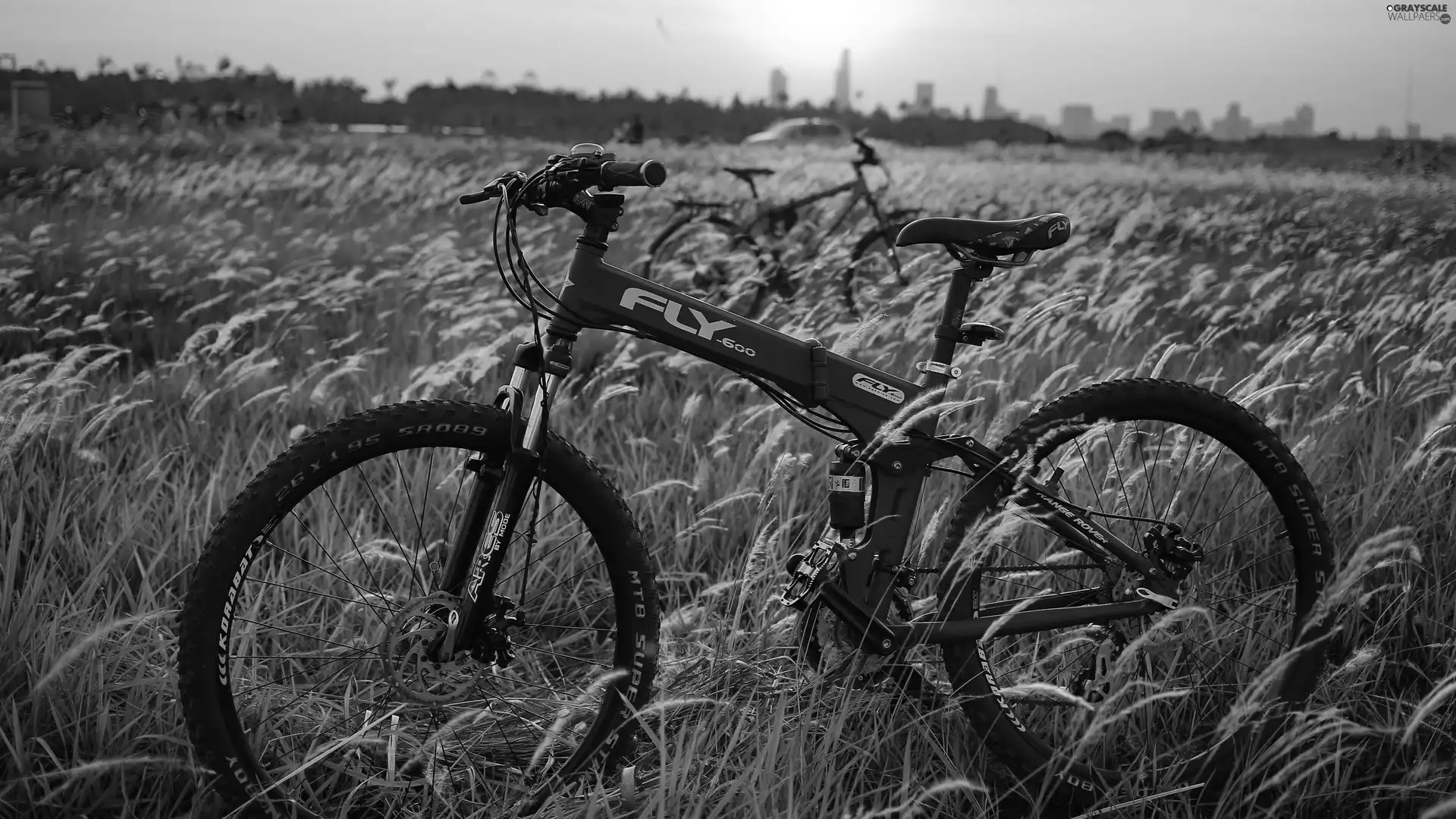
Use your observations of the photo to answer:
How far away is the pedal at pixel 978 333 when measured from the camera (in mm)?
2422

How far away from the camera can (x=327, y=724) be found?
2.52 m

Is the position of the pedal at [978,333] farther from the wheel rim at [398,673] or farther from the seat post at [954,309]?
the wheel rim at [398,673]

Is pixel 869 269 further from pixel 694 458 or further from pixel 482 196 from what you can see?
pixel 482 196

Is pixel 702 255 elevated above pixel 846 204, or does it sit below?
below

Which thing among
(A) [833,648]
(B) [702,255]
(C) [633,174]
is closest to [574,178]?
(C) [633,174]

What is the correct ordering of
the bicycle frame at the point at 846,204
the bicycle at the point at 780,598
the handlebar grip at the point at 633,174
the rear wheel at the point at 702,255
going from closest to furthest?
the handlebar grip at the point at 633,174 → the bicycle at the point at 780,598 → the rear wheel at the point at 702,255 → the bicycle frame at the point at 846,204

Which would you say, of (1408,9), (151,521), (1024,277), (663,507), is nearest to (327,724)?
(151,521)

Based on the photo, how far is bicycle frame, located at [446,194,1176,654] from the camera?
7.20 feet

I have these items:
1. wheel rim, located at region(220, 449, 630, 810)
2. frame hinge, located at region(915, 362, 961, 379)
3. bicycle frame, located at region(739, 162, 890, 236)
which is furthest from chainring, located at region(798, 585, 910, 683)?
bicycle frame, located at region(739, 162, 890, 236)

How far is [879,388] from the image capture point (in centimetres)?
247

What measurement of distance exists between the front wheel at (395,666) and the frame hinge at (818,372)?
22.3 inches

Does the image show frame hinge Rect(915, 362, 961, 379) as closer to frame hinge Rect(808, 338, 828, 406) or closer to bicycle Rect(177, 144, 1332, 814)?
bicycle Rect(177, 144, 1332, 814)

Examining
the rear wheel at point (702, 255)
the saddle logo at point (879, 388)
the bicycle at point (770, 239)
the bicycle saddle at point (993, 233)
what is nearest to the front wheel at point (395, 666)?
the saddle logo at point (879, 388)

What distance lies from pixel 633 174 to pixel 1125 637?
184 cm
